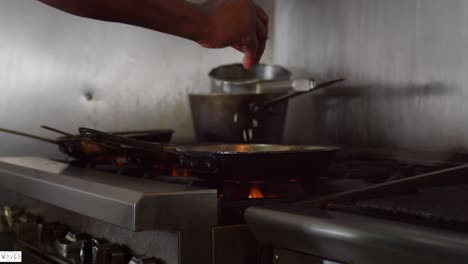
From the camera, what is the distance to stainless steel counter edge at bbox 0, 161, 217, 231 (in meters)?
0.89

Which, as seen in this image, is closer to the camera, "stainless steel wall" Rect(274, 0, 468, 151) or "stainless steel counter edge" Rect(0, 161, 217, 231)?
"stainless steel counter edge" Rect(0, 161, 217, 231)

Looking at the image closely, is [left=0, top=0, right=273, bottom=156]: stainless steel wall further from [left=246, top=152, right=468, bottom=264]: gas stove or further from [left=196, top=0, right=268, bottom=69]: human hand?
[left=246, top=152, right=468, bottom=264]: gas stove

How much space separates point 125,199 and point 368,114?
0.89m

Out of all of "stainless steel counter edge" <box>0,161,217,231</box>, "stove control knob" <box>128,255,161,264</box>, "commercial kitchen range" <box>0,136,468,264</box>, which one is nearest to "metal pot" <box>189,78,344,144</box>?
"commercial kitchen range" <box>0,136,468,264</box>

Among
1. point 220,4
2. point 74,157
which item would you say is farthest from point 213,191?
point 74,157

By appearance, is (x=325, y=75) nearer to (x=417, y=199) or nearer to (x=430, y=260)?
(x=417, y=199)

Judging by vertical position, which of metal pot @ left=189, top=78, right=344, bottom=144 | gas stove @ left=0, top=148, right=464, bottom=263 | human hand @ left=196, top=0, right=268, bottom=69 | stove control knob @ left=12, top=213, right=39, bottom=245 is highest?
human hand @ left=196, top=0, right=268, bottom=69

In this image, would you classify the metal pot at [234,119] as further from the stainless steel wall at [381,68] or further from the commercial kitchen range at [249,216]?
the commercial kitchen range at [249,216]

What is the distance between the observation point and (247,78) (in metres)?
1.89

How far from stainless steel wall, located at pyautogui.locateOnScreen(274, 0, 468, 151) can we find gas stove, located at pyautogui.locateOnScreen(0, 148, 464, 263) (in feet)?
0.70

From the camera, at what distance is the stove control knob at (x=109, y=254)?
3.26ft

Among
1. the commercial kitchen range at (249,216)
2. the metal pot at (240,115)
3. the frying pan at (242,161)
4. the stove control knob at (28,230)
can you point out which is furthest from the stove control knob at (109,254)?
the metal pot at (240,115)

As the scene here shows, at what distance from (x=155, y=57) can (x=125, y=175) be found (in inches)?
33.9

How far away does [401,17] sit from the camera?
152 centimetres
